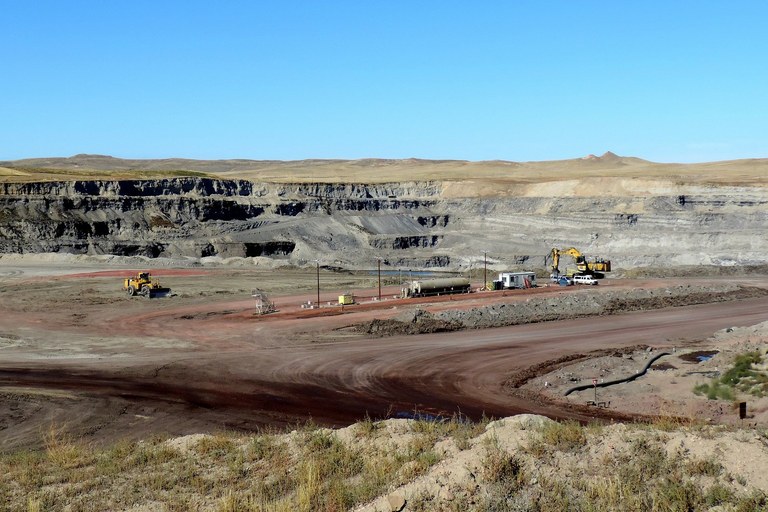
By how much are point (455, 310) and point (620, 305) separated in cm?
1305

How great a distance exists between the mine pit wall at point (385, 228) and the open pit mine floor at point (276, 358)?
26.4 metres

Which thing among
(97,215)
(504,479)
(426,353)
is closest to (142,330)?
(426,353)

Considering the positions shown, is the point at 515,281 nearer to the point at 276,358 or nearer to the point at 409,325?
the point at 409,325

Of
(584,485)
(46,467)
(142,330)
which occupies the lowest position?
(142,330)

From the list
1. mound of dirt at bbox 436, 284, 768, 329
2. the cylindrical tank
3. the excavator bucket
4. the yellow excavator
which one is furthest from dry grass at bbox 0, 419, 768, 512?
the yellow excavator

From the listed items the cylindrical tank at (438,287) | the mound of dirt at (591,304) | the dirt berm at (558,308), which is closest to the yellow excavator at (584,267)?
the dirt berm at (558,308)

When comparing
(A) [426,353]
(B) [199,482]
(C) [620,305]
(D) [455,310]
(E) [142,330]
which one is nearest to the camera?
(B) [199,482]

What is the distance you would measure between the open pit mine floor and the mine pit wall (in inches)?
1039

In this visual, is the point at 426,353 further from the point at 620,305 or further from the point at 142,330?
the point at 620,305

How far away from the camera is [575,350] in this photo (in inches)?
1389

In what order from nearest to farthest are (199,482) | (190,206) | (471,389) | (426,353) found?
(199,482) → (471,389) → (426,353) → (190,206)

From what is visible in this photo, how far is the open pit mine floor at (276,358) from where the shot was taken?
24297mm

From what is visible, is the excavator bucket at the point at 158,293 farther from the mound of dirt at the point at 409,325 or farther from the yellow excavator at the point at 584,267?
the yellow excavator at the point at 584,267

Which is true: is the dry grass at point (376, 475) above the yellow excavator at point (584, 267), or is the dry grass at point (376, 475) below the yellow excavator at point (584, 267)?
above
